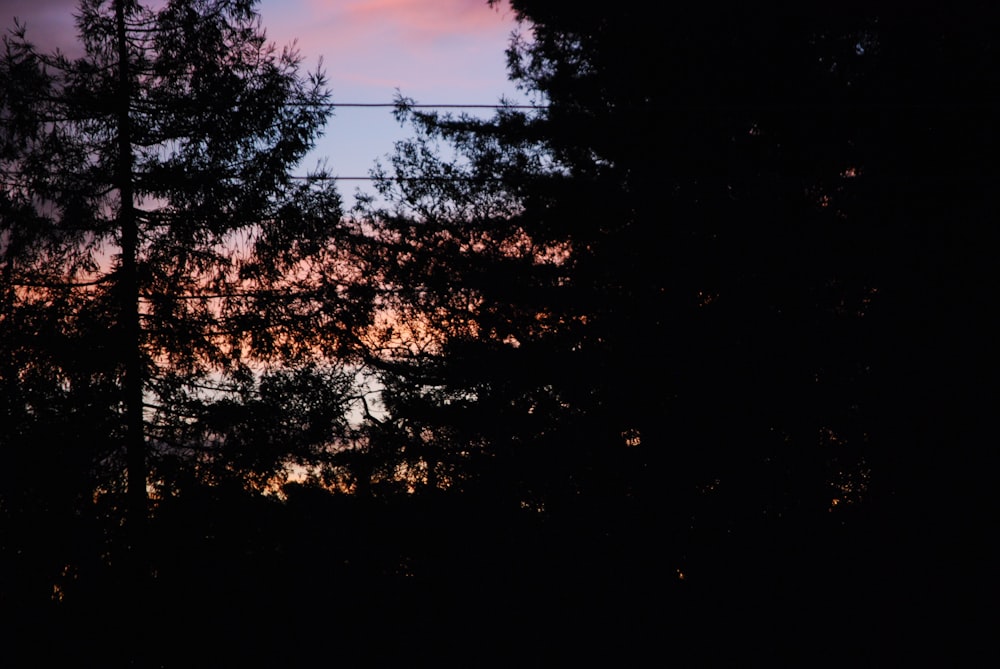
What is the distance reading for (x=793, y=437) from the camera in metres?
8.05

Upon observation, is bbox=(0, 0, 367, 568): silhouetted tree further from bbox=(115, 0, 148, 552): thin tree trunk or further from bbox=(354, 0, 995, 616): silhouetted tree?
bbox=(354, 0, 995, 616): silhouetted tree

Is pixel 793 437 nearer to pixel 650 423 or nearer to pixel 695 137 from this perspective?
pixel 650 423

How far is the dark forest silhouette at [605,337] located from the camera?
24.7ft

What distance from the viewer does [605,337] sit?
8852 millimetres

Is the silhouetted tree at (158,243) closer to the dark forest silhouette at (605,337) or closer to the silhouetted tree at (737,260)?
the dark forest silhouette at (605,337)

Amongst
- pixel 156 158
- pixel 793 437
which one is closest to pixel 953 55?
pixel 793 437

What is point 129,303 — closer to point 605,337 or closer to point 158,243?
point 158,243

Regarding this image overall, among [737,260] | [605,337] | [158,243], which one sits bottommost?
[605,337]

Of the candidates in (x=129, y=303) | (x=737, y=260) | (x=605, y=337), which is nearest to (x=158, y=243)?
(x=129, y=303)

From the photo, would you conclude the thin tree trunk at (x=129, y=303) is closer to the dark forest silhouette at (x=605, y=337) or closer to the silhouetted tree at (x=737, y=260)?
the dark forest silhouette at (x=605, y=337)

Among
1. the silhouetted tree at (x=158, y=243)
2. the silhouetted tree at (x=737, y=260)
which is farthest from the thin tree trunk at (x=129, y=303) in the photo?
the silhouetted tree at (x=737, y=260)

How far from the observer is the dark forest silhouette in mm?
7543

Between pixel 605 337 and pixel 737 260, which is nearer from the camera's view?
pixel 737 260

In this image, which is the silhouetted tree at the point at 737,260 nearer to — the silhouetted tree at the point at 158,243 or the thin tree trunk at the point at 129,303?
the silhouetted tree at the point at 158,243
